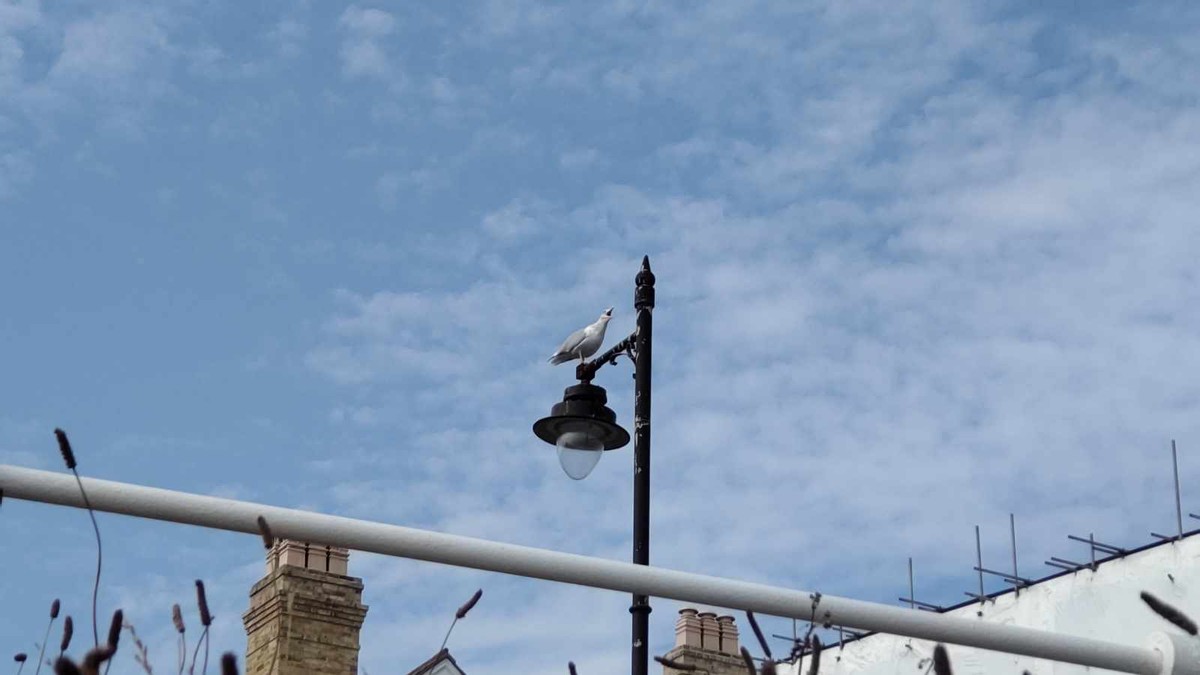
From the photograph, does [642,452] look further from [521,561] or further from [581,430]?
[521,561]

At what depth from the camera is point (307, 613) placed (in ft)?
70.8

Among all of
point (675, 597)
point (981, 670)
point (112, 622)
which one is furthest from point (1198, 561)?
point (112, 622)

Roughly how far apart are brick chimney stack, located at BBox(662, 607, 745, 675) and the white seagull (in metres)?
13.3

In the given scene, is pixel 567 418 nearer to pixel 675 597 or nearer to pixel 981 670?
pixel 675 597

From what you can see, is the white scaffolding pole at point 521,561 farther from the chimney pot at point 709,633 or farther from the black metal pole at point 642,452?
the chimney pot at point 709,633

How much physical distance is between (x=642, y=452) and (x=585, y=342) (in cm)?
189

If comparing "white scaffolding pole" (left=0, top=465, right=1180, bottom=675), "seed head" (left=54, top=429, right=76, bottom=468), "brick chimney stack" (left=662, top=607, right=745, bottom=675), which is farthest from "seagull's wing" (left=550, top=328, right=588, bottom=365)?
"brick chimney stack" (left=662, top=607, right=745, bottom=675)

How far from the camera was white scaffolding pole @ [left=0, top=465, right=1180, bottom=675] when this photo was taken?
15.6 ft

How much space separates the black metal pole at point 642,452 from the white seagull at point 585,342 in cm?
54

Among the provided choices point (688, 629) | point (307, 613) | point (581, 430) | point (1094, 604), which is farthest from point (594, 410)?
point (688, 629)

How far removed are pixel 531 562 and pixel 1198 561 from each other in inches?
677

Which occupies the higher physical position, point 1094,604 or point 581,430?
point 1094,604

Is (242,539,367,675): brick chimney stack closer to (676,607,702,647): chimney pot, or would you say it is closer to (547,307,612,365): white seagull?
(676,607,702,647): chimney pot

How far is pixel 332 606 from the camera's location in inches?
861
